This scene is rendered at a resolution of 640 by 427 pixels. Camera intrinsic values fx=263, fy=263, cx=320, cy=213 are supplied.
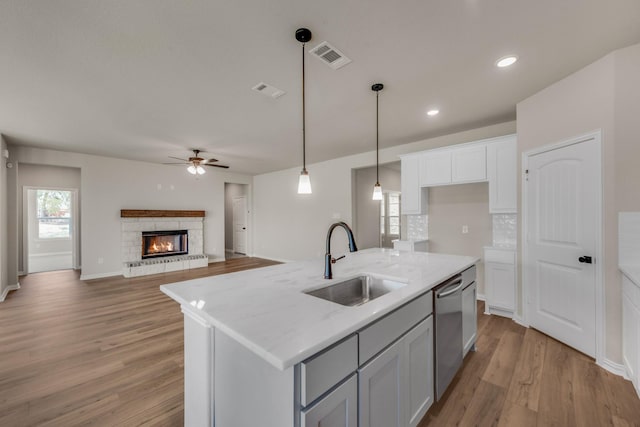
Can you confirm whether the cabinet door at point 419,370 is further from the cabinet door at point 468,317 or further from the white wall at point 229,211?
the white wall at point 229,211

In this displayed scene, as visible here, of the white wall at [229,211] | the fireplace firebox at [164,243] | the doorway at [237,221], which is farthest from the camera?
the white wall at [229,211]

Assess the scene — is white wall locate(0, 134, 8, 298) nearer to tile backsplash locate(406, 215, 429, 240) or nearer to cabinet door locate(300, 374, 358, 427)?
cabinet door locate(300, 374, 358, 427)

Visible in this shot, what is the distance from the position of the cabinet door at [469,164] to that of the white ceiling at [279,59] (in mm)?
419

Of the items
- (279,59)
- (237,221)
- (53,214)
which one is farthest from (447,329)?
(53,214)

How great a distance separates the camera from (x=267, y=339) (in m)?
0.92

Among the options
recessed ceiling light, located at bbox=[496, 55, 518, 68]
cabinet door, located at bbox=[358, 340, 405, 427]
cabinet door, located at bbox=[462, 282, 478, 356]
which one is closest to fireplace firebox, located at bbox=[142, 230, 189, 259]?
cabinet door, located at bbox=[462, 282, 478, 356]

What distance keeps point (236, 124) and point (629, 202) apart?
431 centimetres

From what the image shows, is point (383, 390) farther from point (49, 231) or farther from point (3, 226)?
point (49, 231)

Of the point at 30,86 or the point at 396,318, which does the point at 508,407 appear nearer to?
the point at 396,318

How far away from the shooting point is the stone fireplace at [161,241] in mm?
6055

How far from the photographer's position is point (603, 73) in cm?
229

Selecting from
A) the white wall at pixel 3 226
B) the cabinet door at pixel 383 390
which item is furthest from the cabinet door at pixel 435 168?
the white wall at pixel 3 226

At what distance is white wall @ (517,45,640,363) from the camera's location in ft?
7.06

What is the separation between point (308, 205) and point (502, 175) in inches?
170
